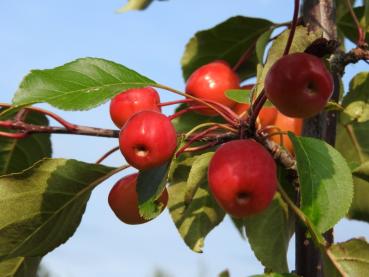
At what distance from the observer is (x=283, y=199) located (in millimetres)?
1508

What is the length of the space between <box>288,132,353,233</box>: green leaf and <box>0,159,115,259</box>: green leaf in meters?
0.52

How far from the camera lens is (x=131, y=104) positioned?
1.38 m

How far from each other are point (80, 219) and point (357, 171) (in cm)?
60

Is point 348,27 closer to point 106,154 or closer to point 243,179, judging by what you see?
point 106,154

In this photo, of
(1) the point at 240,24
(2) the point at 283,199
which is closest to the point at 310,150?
(2) the point at 283,199

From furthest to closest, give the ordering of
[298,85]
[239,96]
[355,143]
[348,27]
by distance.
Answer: [348,27], [355,143], [239,96], [298,85]

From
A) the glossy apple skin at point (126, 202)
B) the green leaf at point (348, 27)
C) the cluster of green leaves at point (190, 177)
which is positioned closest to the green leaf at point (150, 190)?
the cluster of green leaves at point (190, 177)

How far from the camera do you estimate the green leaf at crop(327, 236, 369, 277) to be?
132 cm

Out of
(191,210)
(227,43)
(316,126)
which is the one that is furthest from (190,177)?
(227,43)

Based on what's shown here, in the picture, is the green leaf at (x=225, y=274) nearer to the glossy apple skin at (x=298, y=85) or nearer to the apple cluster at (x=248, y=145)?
the apple cluster at (x=248, y=145)

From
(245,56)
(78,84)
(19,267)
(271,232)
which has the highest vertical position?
(78,84)

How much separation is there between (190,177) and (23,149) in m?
0.54

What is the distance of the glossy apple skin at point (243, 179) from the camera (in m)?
1.04

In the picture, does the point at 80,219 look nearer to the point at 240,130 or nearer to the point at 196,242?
the point at 196,242
